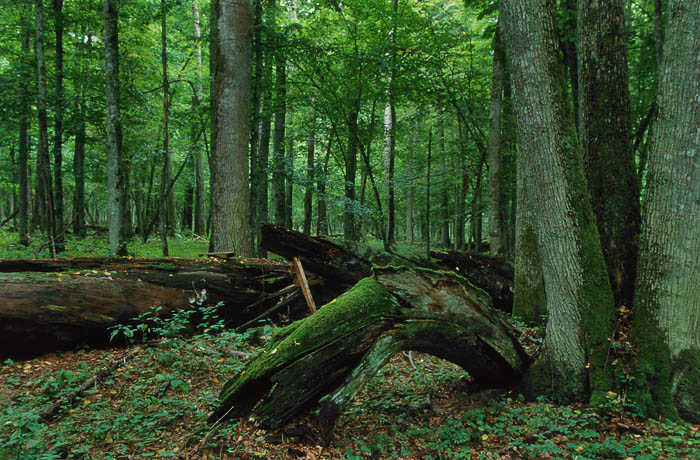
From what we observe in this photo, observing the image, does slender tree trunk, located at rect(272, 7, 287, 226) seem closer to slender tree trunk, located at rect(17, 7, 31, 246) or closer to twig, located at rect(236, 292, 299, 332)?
twig, located at rect(236, 292, 299, 332)

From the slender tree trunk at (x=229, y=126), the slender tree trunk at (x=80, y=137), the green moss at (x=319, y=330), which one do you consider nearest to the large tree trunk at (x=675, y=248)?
the green moss at (x=319, y=330)

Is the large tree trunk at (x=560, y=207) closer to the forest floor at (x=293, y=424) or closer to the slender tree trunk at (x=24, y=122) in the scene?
the forest floor at (x=293, y=424)

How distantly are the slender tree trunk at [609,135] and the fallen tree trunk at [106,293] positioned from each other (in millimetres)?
4679

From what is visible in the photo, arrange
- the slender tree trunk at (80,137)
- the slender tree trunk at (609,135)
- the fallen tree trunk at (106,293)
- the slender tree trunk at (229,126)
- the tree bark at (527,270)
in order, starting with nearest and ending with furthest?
the slender tree trunk at (609,135) < the fallen tree trunk at (106,293) < the tree bark at (527,270) < the slender tree trunk at (229,126) < the slender tree trunk at (80,137)

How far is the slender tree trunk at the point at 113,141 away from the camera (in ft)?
26.6

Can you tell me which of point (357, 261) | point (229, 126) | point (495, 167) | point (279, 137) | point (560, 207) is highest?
point (279, 137)

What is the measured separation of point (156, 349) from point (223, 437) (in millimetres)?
2730

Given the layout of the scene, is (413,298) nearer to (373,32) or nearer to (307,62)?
(307,62)

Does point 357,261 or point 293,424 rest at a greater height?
point 357,261

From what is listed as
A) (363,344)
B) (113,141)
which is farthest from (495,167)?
(113,141)

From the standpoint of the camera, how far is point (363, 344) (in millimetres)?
3209

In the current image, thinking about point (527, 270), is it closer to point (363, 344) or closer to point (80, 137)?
point (363, 344)

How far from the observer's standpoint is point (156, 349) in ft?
16.6

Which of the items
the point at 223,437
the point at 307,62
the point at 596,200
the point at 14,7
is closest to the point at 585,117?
the point at 596,200
